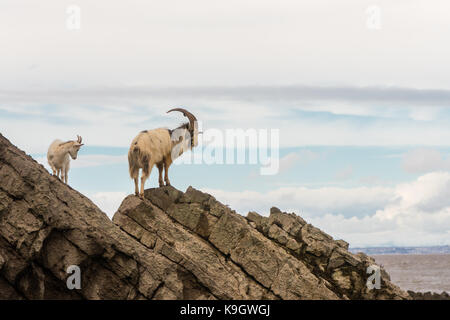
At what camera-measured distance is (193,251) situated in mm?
21469

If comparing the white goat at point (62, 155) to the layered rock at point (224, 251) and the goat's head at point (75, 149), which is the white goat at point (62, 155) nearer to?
the goat's head at point (75, 149)

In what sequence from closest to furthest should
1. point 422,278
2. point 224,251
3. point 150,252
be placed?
point 150,252, point 224,251, point 422,278

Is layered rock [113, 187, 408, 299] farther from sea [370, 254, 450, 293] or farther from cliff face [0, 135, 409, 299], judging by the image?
sea [370, 254, 450, 293]

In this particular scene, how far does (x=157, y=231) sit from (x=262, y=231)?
4.56m

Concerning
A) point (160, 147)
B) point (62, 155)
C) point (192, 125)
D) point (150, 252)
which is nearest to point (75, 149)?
point (62, 155)

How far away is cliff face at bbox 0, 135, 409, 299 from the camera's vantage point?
1888 cm

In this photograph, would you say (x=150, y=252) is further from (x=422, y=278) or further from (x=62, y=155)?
(x=422, y=278)

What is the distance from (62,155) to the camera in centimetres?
2508

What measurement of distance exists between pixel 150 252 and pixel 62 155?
252 inches

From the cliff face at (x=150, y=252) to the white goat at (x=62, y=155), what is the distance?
371cm
